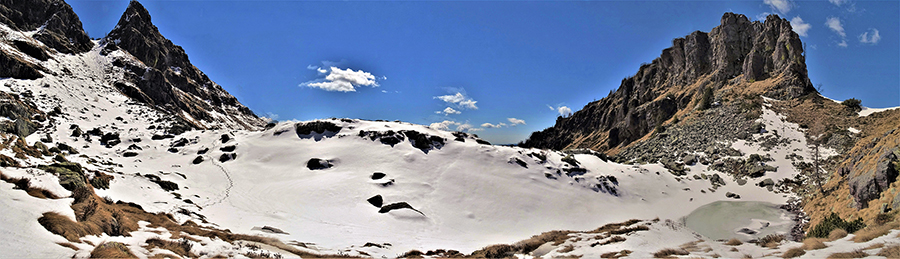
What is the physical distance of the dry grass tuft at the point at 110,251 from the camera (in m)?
7.63

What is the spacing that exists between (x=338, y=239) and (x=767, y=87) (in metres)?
73.4

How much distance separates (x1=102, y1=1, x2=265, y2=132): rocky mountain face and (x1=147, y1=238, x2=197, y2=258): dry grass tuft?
3771 inches

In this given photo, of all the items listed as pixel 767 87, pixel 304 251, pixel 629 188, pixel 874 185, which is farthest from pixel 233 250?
pixel 767 87

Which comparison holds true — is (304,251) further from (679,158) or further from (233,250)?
(679,158)

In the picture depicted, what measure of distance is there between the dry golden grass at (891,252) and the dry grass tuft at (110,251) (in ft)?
57.9

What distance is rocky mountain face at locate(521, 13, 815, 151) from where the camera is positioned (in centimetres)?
6016

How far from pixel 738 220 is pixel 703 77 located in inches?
2559

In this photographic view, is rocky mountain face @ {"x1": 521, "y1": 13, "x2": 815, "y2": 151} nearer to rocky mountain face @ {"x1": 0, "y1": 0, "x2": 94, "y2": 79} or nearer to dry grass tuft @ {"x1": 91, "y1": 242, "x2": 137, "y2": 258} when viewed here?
dry grass tuft @ {"x1": 91, "y1": 242, "x2": 137, "y2": 258}

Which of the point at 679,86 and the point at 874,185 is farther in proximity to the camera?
the point at 679,86

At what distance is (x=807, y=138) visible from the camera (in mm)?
44500

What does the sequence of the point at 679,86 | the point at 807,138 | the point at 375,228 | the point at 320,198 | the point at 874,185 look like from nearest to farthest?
the point at 874,185
the point at 375,228
the point at 320,198
the point at 807,138
the point at 679,86

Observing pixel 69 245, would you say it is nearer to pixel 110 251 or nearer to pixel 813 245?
pixel 110 251

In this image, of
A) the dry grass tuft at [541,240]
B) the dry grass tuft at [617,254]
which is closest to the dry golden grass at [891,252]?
the dry grass tuft at [617,254]

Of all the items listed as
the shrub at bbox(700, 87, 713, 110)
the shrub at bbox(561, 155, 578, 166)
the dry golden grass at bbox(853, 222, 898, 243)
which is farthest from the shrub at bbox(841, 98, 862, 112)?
the dry golden grass at bbox(853, 222, 898, 243)
